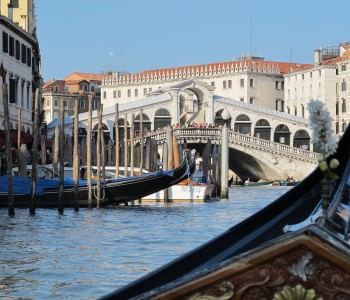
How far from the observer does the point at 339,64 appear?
47438mm

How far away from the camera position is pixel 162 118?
4394 cm

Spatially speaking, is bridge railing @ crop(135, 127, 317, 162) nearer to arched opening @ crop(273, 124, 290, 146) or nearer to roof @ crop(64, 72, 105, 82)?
arched opening @ crop(273, 124, 290, 146)

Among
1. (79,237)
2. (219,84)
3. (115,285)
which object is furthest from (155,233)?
(219,84)

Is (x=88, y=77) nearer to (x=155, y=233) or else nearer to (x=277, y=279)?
(x=155, y=233)

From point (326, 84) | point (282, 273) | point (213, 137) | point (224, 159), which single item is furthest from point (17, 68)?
point (326, 84)

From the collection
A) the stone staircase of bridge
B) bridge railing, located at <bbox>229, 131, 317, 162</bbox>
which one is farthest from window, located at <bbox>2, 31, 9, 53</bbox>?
bridge railing, located at <bbox>229, 131, 317, 162</bbox>

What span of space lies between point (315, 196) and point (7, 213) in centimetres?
1097

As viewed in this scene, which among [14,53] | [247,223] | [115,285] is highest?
[14,53]

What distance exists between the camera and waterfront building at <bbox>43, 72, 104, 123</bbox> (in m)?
64.6

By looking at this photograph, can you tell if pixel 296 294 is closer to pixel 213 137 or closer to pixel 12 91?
pixel 12 91

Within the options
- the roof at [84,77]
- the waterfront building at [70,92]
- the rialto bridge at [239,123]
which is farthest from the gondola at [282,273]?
the roof at [84,77]

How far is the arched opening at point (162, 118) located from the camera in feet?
144

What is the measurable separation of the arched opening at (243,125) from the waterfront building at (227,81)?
501cm

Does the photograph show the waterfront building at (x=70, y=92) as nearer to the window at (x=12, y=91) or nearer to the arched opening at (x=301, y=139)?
the arched opening at (x=301, y=139)
